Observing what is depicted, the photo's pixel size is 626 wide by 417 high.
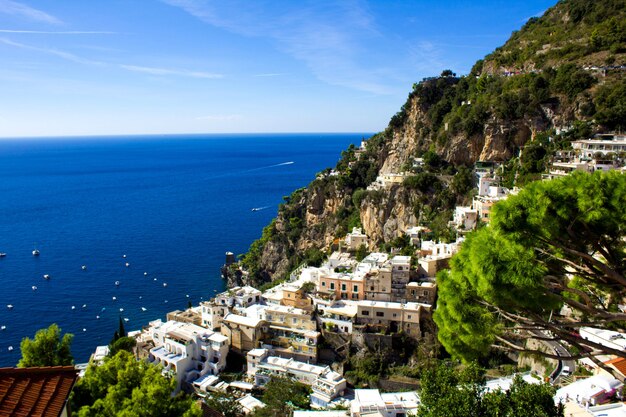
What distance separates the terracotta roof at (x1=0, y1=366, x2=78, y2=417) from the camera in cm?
578

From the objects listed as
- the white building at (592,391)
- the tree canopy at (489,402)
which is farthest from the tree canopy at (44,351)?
the white building at (592,391)

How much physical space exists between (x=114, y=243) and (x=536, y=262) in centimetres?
5797

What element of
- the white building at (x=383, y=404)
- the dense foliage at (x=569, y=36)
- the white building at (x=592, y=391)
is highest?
the dense foliage at (x=569, y=36)

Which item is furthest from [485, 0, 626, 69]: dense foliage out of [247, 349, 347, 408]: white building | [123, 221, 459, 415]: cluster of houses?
[247, 349, 347, 408]: white building

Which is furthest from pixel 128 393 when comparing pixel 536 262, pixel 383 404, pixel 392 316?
pixel 392 316

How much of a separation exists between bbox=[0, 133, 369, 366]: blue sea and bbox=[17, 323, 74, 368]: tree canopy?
1762 cm

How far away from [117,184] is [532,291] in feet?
371

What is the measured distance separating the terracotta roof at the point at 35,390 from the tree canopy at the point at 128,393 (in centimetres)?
456

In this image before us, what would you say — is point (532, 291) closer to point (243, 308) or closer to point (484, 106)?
point (243, 308)

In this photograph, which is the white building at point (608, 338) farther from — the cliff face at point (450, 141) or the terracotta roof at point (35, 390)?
the terracotta roof at point (35, 390)

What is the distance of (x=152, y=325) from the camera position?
29469 millimetres

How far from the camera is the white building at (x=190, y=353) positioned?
23.9 metres

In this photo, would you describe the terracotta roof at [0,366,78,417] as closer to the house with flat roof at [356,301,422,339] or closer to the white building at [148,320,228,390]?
the white building at [148,320,228,390]

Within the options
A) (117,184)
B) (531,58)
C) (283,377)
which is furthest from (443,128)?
(117,184)
